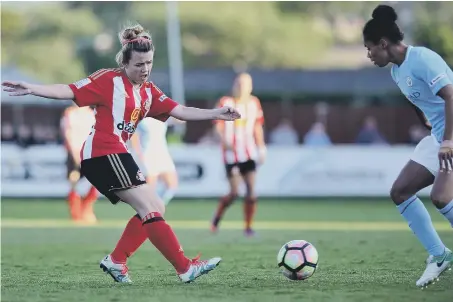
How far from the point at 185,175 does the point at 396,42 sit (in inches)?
541

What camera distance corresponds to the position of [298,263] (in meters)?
8.40

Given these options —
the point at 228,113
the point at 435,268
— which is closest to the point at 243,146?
the point at 228,113

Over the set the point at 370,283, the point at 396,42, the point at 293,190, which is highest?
the point at 396,42

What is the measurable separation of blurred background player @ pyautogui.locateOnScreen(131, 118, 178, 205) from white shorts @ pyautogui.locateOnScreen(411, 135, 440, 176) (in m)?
7.73

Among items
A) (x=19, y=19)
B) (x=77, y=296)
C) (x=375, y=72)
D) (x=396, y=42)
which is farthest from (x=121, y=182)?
(x=19, y=19)

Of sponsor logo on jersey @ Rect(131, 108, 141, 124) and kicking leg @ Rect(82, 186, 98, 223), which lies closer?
sponsor logo on jersey @ Rect(131, 108, 141, 124)

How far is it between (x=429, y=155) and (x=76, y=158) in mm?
9360

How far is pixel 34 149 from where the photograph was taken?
21844mm

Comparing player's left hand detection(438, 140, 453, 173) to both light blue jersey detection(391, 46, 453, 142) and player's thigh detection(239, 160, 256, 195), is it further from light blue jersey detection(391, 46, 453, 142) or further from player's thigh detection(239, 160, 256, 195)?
player's thigh detection(239, 160, 256, 195)

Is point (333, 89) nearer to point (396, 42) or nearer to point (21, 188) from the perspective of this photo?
point (21, 188)

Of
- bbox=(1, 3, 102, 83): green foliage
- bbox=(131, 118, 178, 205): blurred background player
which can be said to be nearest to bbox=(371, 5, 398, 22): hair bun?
bbox=(131, 118, 178, 205): blurred background player

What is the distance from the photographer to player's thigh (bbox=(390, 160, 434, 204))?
328 inches

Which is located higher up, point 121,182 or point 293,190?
point 121,182

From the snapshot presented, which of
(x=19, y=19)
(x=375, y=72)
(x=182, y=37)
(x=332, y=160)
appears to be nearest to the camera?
(x=332, y=160)
